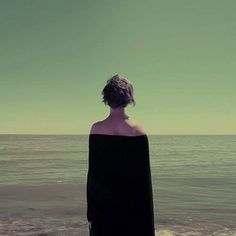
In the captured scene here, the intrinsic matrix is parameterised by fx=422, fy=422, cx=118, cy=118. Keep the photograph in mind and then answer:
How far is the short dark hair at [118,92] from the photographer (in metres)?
4.03

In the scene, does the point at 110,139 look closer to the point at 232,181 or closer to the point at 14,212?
the point at 14,212

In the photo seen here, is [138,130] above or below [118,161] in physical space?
above

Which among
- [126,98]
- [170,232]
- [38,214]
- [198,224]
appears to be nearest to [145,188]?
[126,98]

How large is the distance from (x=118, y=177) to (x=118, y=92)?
824 mm

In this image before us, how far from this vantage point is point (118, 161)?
4086 millimetres

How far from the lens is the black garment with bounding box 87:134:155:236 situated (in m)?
4.08

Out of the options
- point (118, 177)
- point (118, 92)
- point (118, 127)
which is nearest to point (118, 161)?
point (118, 177)

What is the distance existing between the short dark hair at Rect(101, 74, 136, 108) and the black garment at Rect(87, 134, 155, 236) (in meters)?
0.33

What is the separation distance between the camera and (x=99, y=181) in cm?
410

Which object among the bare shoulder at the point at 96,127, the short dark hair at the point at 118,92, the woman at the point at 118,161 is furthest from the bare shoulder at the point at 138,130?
the bare shoulder at the point at 96,127

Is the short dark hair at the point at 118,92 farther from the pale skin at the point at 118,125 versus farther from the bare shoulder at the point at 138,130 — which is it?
the bare shoulder at the point at 138,130

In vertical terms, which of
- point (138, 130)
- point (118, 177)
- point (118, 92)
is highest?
point (118, 92)

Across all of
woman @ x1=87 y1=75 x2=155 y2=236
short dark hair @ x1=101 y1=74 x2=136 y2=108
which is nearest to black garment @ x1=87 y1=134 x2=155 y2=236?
woman @ x1=87 y1=75 x2=155 y2=236

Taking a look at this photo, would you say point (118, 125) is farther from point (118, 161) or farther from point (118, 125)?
point (118, 161)
